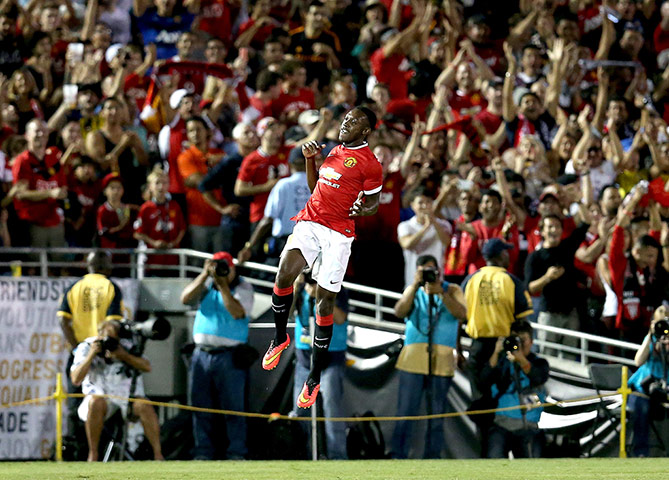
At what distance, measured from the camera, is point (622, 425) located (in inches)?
504

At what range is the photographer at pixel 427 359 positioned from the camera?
43.1 feet

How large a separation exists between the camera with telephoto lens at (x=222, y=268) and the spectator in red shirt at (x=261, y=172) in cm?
148

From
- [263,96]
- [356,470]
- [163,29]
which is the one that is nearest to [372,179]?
[356,470]

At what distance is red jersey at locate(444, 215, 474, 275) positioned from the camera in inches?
557

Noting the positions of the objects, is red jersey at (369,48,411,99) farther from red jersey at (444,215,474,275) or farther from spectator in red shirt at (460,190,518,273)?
spectator in red shirt at (460,190,518,273)

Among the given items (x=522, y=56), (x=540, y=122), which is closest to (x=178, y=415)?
(x=540, y=122)

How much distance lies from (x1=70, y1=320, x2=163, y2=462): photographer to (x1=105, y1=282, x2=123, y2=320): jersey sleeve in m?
0.28

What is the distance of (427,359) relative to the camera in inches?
517

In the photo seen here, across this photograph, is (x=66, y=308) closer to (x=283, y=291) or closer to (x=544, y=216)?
(x=283, y=291)

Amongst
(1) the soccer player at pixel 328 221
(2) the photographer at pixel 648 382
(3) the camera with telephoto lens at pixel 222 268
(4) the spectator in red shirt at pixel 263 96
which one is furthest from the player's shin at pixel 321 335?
(4) the spectator in red shirt at pixel 263 96

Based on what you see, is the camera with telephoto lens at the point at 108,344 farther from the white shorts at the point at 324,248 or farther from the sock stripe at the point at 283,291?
the white shorts at the point at 324,248

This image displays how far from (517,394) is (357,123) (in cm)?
449

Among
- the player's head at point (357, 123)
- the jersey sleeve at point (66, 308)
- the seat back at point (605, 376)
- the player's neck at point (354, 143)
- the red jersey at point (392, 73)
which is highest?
the red jersey at point (392, 73)

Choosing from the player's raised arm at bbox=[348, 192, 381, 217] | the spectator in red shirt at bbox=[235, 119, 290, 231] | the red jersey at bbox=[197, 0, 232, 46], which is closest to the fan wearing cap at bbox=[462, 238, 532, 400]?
the spectator in red shirt at bbox=[235, 119, 290, 231]
